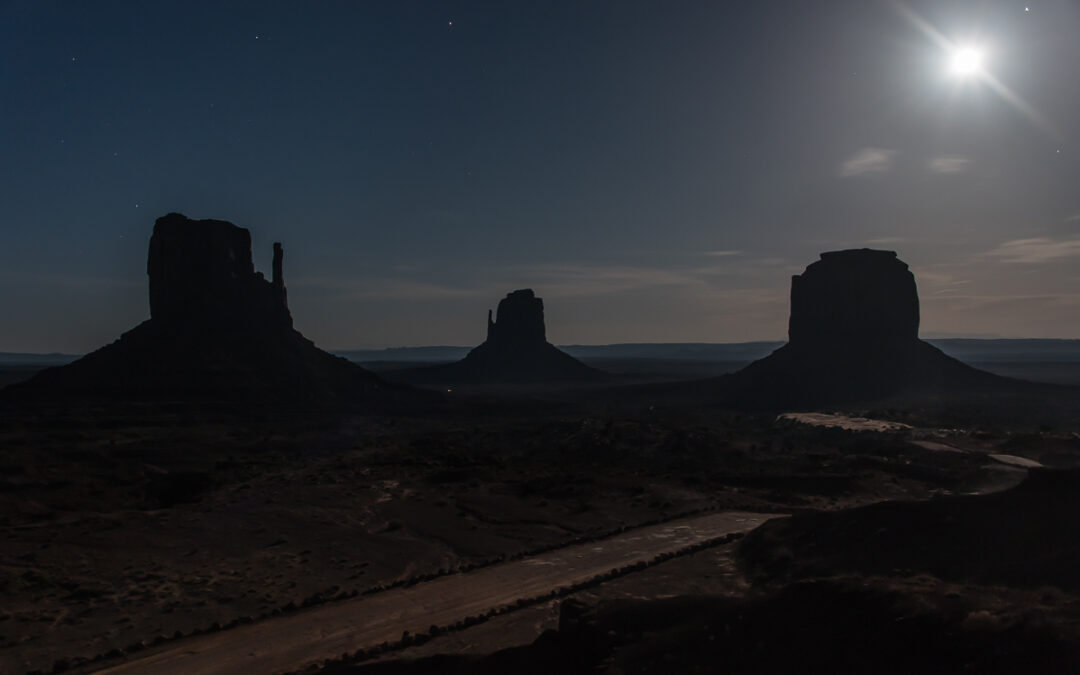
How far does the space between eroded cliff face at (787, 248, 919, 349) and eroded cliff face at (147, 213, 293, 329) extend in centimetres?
7731

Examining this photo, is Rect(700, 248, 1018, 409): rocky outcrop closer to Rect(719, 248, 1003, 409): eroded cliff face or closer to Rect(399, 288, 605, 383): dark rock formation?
Rect(719, 248, 1003, 409): eroded cliff face

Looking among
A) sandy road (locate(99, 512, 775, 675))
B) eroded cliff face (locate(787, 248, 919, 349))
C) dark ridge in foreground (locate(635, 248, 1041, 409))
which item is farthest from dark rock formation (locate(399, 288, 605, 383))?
sandy road (locate(99, 512, 775, 675))

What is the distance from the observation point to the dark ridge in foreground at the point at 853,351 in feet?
295

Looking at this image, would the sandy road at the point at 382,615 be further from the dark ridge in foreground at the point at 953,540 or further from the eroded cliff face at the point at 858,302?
the eroded cliff face at the point at 858,302

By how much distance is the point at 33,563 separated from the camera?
67.2 feet

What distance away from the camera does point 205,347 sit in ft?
259

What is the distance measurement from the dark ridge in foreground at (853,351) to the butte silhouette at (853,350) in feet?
0.44

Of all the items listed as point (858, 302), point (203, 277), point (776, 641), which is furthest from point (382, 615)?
point (858, 302)

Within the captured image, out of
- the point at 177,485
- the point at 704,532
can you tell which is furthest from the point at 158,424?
the point at 704,532

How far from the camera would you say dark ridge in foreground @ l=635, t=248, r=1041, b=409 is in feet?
295

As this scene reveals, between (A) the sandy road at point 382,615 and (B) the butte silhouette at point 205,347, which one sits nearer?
(A) the sandy road at point 382,615

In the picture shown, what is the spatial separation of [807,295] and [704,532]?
86834mm

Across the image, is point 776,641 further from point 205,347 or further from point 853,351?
point 853,351

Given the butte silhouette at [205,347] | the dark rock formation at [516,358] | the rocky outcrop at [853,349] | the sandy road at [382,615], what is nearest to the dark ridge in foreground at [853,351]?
the rocky outcrop at [853,349]
